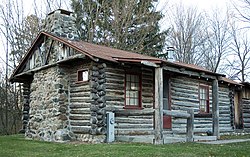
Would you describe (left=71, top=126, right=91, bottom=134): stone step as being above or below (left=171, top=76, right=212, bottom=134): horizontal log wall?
below

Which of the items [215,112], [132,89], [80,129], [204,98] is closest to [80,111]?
[80,129]

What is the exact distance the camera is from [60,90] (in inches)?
Result: 581

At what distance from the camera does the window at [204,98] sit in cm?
1900

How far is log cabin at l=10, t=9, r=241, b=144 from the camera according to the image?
1334cm

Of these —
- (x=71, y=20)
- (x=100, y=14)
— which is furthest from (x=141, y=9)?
(x=71, y=20)

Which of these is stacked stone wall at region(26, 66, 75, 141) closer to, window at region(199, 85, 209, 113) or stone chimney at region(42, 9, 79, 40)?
stone chimney at region(42, 9, 79, 40)

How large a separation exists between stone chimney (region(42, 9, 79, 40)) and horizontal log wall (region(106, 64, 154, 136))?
11.5ft

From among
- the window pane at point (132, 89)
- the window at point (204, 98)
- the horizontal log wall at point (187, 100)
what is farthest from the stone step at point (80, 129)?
the window at point (204, 98)

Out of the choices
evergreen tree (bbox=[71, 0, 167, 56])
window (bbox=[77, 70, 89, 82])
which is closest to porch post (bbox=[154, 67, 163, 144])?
window (bbox=[77, 70, 89, 82])

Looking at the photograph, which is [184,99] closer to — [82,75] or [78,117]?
[82,75]

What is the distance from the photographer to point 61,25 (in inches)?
642

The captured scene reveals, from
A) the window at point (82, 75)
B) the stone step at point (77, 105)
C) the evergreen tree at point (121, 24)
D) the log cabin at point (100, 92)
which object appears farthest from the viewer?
the evergreen tree at point (121, 24)

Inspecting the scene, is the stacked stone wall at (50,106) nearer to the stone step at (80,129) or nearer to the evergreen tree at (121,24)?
the stone step at (80,129)

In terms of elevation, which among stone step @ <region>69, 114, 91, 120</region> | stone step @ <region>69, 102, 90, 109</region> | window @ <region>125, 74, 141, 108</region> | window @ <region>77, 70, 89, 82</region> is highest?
window @ <region>77, 70, 89, 82</region>
